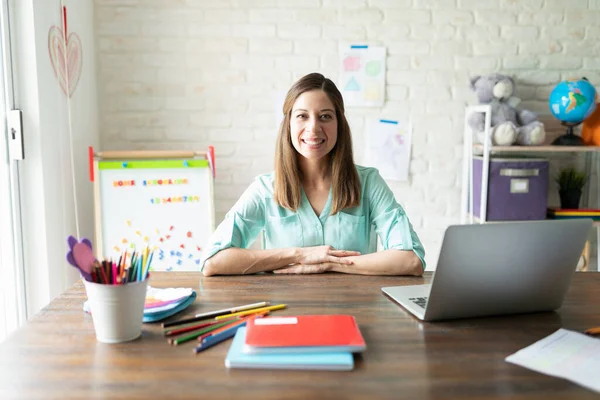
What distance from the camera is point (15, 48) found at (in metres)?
2.12

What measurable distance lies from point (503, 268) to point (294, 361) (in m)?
0.45

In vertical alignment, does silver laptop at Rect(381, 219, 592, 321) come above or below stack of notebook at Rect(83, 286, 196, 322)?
above

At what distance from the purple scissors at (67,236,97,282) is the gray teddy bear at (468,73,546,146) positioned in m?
2.25

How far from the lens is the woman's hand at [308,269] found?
147 centimetres

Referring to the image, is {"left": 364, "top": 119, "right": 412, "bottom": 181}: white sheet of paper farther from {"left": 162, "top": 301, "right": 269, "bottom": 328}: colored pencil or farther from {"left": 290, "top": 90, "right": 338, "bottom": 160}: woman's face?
{"left": 162, "top": 301, "right": 269, "bottom": 328}: colored pencil

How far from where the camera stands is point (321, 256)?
4.97ft

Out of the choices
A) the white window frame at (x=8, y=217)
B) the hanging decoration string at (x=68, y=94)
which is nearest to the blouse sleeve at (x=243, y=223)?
the white window frame at (x=8, y=217)

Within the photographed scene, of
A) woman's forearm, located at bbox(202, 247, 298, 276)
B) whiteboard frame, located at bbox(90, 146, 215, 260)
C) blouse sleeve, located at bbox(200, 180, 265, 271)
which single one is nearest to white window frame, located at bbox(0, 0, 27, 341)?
whiteboard frame, located at bbox(90, 146, 215, 260)

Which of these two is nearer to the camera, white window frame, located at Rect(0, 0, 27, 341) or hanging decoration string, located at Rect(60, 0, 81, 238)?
white window frame, located at Rect(0, 0, 27, 341)

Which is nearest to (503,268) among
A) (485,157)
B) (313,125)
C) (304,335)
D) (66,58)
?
(304,335)

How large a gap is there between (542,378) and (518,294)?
281 mm

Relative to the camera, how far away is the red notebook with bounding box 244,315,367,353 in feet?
2.91

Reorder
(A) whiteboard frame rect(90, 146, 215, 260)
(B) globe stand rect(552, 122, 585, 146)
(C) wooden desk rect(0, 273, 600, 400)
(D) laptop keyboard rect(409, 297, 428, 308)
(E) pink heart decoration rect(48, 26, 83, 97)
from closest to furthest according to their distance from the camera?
1. (C) wooden desk rect(0, 273, 600, 400)
2. (D) laptop keyboard rect(409, 297, 428, 308)
3. (E) pink heart decoration rect(48, 26, 83, 97)
4. (A) whiteboard frame rect(90, 146, 215, 260)
5. (B) globe stand rect(552, 122, 585, 146)

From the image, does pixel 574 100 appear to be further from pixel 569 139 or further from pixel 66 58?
pixel 66 58
